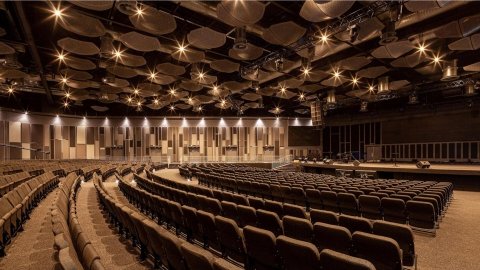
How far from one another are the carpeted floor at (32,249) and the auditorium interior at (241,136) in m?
0.03

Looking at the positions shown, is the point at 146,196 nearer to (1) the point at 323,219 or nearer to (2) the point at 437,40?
(1) the point at 323,219

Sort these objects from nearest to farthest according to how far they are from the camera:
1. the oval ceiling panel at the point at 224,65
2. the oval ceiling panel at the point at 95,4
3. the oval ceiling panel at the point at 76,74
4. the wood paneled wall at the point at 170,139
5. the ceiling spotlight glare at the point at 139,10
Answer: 1. the oval ceiling panel at the point at 95,4
2. the ceiling spotlight glare at the point at 139,10
3. the oval ceiling panel at the point at 224,65
4. the oval ceiling panel at the point at 76,74
5. the wood paneled wall at the point at 170,139

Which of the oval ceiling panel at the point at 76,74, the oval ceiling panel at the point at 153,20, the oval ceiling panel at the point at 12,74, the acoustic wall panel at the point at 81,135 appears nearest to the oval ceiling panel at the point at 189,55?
the oval ceiling panel at the point at 153,20

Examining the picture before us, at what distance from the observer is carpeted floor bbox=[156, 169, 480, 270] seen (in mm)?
3355

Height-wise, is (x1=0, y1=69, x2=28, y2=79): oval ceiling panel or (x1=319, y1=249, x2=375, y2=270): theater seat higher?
(x1=0, y1=69, x2=28, y2=79): oval ceiling panel

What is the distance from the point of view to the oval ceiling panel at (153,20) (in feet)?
22.5

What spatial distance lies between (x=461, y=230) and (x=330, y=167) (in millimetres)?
9535

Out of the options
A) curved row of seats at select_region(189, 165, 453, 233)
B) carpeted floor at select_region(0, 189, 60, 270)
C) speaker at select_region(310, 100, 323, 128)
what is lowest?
carpeted floor at select_region(0, 189, 60, 270)

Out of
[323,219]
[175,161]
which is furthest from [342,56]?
[175,161]

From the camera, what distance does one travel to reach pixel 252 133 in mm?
23266

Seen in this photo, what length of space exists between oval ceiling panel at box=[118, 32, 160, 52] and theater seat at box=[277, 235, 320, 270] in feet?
25.3

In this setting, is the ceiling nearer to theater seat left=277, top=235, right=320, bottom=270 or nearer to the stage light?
the stage light

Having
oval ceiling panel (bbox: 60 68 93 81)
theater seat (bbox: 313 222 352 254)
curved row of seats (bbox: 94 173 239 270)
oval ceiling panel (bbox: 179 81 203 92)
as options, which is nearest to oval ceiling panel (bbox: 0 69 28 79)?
oval ceiling panel (bbox: 60 68 93 81)

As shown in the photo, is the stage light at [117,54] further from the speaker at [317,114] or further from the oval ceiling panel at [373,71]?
the speaker at [317,114]
